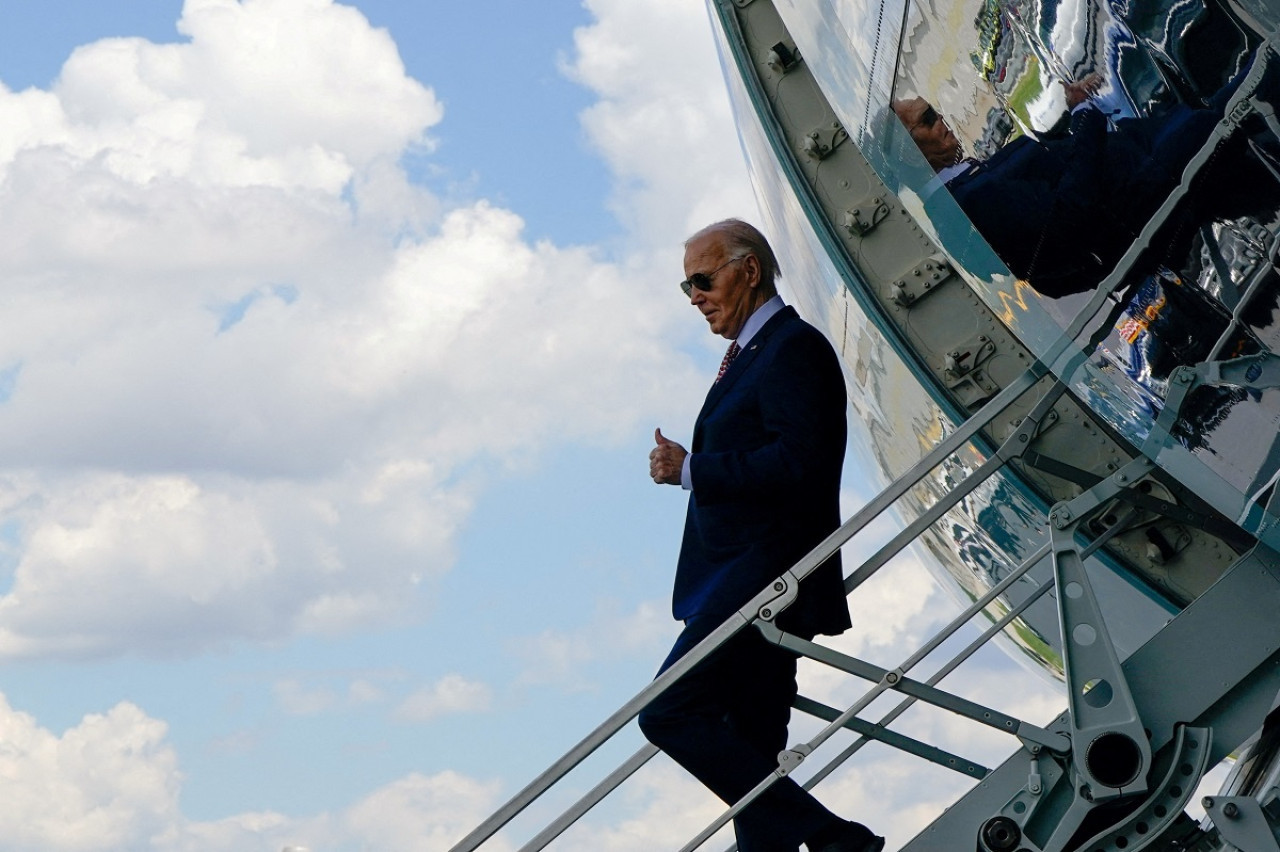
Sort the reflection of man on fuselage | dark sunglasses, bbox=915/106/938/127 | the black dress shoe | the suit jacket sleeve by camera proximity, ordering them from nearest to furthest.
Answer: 1. the reflection of man on fuselage
2. the black dress shoe
3. the suit jacket sleeve
4. dark sunglasses, bbox=915/106/938/127

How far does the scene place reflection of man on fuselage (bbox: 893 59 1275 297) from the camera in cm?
340

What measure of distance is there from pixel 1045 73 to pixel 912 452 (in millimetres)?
2961

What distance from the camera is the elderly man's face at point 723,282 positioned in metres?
4.07

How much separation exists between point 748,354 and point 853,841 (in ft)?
3.74

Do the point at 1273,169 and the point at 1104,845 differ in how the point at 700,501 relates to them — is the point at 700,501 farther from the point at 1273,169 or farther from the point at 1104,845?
the point at 1273,169

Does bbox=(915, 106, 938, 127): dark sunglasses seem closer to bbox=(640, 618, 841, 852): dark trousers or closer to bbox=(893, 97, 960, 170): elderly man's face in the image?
bbox=(893, 97, 960, 170): elderly man's face

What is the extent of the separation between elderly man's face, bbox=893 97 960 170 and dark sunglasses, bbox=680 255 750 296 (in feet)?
1.61

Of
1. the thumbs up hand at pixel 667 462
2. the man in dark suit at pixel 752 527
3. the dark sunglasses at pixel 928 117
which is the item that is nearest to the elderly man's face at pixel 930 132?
the dark sunglasses at pixel 928 117

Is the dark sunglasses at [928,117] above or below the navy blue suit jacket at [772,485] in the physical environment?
above

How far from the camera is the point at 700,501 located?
3955 millimetres

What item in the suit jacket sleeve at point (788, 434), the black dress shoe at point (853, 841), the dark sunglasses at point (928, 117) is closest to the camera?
the black dress shoe at point (853, 841)

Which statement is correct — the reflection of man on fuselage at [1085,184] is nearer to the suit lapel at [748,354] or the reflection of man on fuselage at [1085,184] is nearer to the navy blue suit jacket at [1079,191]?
the navy blue suit jacket at [1079,191]

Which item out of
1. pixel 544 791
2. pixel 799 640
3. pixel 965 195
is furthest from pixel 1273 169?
pixel 544 791

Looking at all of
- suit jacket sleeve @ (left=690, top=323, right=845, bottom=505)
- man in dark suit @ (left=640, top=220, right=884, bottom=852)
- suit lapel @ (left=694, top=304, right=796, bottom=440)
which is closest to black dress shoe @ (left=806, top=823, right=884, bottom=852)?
man in dark suit @ (left=640, top=220, right=884, bottom=852)
